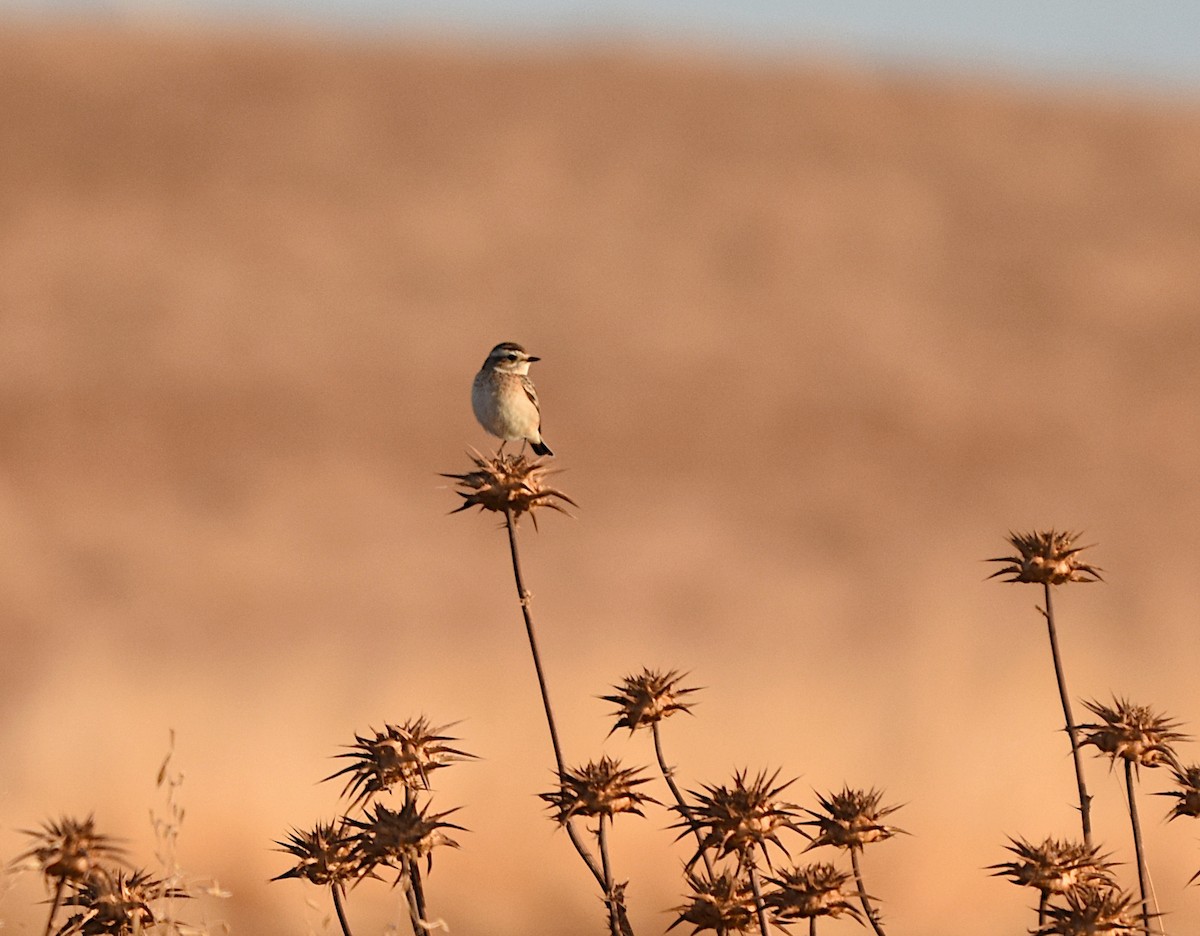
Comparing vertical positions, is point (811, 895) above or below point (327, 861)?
below

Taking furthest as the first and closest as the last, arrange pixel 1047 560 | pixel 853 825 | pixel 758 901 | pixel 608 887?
pixel 1047 560 → pixel 853 825 → pixel 608 887 → pixel 758 901

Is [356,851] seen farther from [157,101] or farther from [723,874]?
[157,101]

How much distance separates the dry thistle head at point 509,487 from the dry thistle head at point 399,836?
3.21ft

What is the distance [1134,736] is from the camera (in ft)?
18.8

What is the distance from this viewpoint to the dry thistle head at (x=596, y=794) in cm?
554

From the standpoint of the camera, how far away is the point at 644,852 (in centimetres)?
1922

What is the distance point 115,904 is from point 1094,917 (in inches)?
113

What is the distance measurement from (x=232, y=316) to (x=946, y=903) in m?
24.1

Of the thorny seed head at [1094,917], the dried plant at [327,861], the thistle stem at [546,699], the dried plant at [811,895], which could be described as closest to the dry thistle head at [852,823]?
the dried plant at [811,895]

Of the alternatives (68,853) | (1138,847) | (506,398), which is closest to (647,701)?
(1138,847)

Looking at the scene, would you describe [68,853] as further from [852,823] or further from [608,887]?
[852,823]

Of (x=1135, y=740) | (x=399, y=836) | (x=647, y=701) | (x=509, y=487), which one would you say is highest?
(x=509, y=487)

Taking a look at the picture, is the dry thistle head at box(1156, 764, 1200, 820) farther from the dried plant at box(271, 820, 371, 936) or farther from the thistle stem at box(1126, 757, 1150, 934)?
the dried plant at box(271, 820, 371, 936)

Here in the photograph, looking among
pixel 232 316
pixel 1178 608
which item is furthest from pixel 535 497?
pixel 232 316
